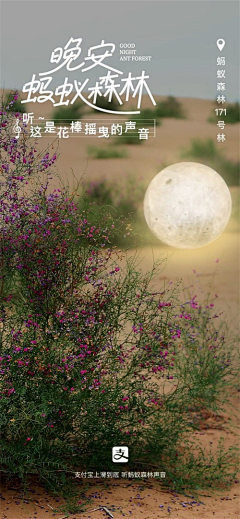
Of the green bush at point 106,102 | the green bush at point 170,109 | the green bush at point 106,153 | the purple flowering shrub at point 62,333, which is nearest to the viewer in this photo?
the purple flowering shrub at point 62,333

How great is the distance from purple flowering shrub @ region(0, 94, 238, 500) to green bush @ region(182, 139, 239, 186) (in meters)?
11.6

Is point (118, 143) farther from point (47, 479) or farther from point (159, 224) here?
point (47, 479)

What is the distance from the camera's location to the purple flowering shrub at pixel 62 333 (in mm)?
4559

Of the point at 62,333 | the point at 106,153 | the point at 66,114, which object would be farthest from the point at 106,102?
the point at 62,333

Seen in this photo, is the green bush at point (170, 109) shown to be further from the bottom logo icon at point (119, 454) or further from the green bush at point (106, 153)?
the bottom logo icon at point (119, 454)

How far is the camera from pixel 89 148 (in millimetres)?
18297

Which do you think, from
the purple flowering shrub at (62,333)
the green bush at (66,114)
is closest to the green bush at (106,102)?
the green bush at (66,114)

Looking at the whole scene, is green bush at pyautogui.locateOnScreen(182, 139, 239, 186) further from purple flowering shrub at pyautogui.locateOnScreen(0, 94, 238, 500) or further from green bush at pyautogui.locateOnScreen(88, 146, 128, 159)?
purple flowering shrub at pyautogui.locateOnScreen(0, 94, 238, 500)

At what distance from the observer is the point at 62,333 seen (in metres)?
4.69

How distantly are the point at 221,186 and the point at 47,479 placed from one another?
5.08 metres

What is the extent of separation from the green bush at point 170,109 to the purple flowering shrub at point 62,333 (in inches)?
758

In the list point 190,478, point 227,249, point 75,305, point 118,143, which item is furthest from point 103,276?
point 118,143

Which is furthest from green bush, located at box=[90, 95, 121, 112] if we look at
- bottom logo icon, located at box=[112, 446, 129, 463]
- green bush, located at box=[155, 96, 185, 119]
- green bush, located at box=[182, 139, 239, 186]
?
bottom logo icon, located at box=[112, 446, 129, 463]

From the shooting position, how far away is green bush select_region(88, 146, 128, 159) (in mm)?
17453
